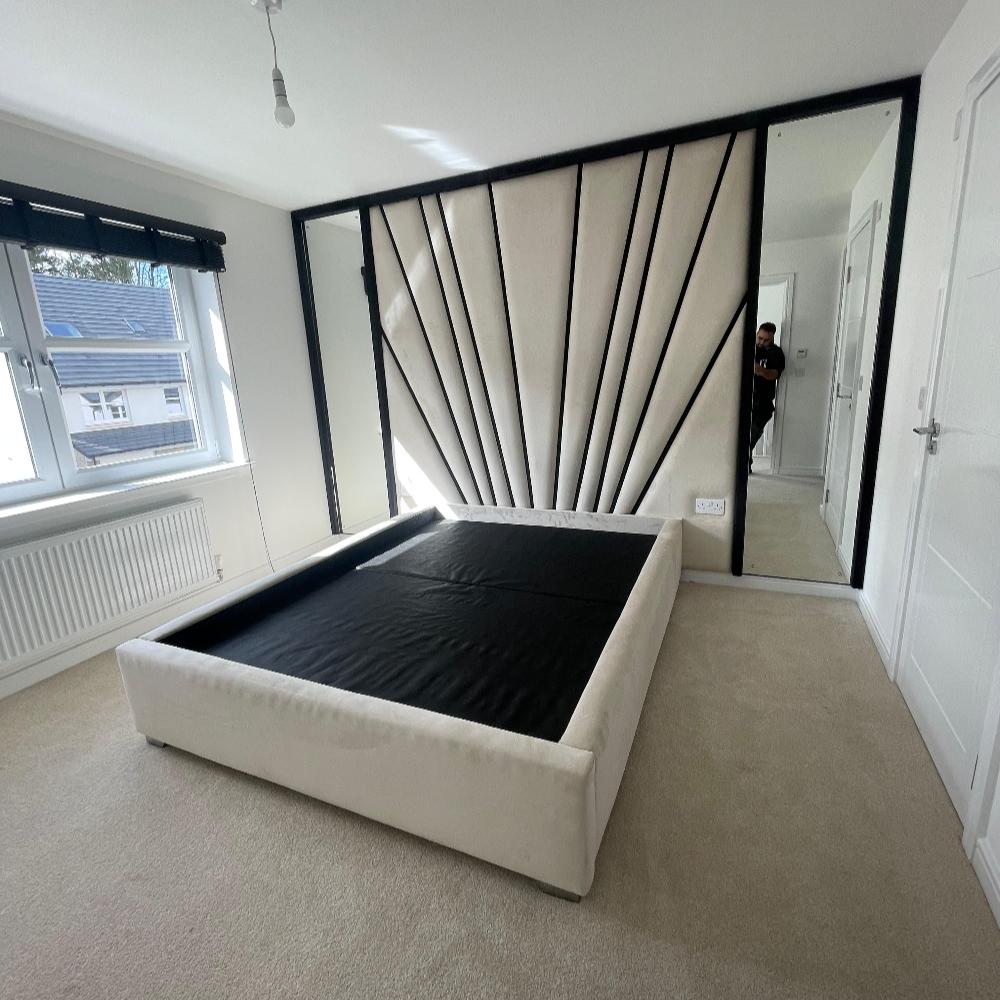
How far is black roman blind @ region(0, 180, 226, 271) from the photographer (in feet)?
7.30

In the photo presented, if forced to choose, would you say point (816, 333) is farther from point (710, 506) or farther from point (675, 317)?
point (710, 506)

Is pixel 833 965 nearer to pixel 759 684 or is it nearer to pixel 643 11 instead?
pixel 759 684

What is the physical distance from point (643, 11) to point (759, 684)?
2451 millimetres

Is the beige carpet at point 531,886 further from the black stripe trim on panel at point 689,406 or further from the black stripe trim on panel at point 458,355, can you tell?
the black stripe trim on panel at point 458,355

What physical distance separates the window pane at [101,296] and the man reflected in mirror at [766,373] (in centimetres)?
433

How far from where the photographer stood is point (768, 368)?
4492mm

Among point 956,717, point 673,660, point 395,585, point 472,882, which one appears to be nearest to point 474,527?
point 395,585

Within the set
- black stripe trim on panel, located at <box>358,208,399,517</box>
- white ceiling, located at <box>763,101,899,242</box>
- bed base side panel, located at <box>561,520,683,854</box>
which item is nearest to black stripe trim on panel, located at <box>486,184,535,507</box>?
black stripe trim on panel, located at <box>358,208,399,517</box>

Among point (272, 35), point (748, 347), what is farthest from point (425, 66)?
point (748, 347)

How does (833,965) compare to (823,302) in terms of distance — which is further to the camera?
(823,302)

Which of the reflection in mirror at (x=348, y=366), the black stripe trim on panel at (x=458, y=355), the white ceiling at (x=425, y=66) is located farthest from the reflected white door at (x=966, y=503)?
the reflection in mirror at (x=348, y=366)

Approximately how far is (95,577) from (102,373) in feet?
3.52

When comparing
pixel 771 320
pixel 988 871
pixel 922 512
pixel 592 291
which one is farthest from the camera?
pixel 771 320

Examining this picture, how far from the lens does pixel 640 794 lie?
1601mm
